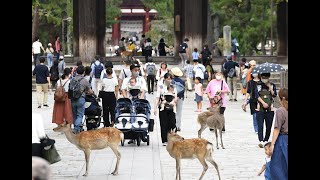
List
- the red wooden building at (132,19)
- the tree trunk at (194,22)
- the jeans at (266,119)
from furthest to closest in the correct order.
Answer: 1. the red wooden building at (132,19)
2. the tree trunk at (194,22)
3. the jeans at (266,119)

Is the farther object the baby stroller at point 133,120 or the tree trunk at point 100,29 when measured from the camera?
the tree trunk at point 100,29

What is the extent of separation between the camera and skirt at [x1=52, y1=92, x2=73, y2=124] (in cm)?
2144

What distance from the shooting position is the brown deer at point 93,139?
1648 centimetres

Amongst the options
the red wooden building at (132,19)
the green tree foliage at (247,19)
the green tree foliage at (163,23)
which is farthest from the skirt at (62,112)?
the red wooden building at (132,19)

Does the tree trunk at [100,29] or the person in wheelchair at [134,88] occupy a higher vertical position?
the tree trunk at [100,29]

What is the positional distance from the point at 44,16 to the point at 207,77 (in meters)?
26.5

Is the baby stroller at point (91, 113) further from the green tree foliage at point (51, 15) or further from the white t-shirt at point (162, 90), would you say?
the green tree foliage at point (51, 15)

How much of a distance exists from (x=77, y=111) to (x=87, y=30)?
19500 mm

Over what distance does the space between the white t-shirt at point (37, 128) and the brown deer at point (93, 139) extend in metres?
5.65
